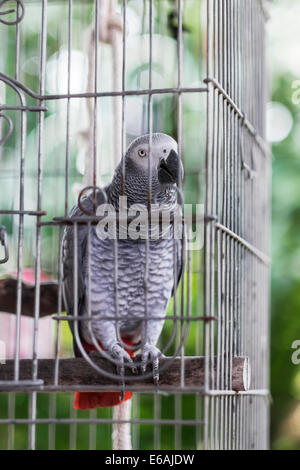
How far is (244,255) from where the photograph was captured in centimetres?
177

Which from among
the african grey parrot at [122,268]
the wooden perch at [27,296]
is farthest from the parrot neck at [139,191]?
the wooden perch at [27,296]

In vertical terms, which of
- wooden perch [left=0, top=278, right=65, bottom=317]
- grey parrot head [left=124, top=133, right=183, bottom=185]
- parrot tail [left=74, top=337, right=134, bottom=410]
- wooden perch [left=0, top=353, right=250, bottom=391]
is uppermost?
grey parrot head [left=124, top=133, right=183, bottom=185]

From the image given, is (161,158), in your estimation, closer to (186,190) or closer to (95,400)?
(95,400)

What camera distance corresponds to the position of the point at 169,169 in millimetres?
1566

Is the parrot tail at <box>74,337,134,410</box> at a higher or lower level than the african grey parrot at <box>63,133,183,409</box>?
lower

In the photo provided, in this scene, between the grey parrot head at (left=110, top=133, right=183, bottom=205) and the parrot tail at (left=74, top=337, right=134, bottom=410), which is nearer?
the grey parrot head at (left=110, top=133, right=183, bottom=205)

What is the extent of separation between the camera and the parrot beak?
5.06ft

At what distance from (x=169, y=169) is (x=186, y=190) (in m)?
1.26

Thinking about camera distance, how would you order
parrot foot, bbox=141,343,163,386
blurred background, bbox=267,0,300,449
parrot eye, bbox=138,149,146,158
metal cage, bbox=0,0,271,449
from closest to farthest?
metal cage, bbox=0,0,271,449, parrot foot, bbox=141,343,163,386, parrot eye, bbox=138,149,146,158, blurred background, bbox=267,0,300,449

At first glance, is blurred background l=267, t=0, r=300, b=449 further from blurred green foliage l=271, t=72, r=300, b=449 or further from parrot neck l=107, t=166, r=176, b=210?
parrot neck l=107, t=166, r=176, b=210

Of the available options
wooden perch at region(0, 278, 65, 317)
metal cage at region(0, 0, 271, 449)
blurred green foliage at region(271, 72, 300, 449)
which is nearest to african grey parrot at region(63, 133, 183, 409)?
metal cage at region(0, 0, 271, 449)

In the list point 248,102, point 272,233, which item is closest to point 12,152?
point 272,233

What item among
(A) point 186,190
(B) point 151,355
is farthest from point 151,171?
(A) point 186,190
